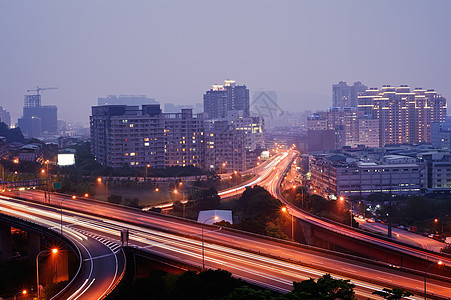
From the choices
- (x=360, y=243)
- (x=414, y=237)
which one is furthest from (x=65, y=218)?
(x=414, y=237)

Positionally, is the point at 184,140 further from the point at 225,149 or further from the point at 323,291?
the point at 323,291

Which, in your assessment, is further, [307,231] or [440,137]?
[440,137]

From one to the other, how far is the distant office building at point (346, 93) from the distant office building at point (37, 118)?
94766 mm

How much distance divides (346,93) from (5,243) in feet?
483

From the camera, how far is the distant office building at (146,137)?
56.2 m

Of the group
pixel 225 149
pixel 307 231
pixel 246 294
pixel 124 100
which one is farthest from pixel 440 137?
pixel 124 100

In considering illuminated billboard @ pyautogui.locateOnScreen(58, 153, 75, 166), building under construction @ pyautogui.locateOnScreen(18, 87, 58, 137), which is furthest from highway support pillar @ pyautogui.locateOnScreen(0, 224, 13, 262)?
building under construction @ pyautogui.locateOnScreen(18, 87, 58, 137)

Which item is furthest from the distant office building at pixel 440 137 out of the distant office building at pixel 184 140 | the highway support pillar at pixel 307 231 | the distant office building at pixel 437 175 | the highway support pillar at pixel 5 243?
the highway support pillar at pixel 5 243

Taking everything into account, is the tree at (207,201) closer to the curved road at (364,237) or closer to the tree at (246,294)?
the curved road at (364,237)

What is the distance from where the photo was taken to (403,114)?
349 ft

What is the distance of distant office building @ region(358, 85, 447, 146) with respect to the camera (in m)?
105

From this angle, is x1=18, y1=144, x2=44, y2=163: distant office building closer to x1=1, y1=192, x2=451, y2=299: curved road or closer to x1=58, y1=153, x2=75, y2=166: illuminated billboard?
x1=58, y1=153, x2=75, y2=166: illuminated billboard

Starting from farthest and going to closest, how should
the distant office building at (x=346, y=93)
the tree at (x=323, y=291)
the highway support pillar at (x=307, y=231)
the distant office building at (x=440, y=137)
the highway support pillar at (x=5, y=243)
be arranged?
1. the distant office building at (x=346, y=93)
2. the distant office building at (x=440, y=137)
3. the highway support pillar at (x=307, y=231)
4. the highway support pillar at (x=5, y=243)
5. the tree at (x=323, y=291)

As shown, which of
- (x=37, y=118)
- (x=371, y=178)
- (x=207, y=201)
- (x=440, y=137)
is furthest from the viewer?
(x=37, y=118)
